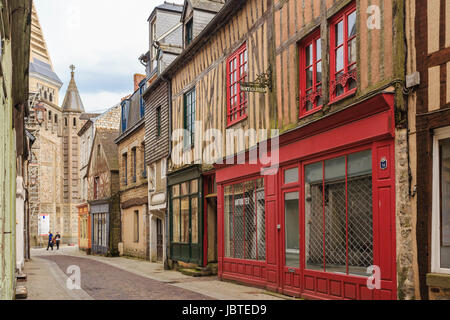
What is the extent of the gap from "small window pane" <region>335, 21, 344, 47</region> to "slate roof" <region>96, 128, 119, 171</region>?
1971 cm

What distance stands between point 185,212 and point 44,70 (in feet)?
195

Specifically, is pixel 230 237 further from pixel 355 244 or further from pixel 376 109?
pixel 376 109

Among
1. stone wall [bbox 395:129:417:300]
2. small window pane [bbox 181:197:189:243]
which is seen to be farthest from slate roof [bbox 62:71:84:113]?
stone wall [bbox 395:129:417:300]

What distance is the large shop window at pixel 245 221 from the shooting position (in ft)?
36.2

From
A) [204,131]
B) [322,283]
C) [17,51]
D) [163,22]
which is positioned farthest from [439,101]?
[163,22]

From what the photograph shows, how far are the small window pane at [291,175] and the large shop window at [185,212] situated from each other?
5.00 meters

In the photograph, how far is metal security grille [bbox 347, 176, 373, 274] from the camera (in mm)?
7551

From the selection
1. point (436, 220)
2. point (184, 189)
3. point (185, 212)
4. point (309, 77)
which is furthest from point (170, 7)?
point (436, 220)

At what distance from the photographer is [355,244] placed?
7840mm

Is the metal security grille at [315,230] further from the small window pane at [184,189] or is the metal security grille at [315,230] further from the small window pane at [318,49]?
the small window pane at [184,189]

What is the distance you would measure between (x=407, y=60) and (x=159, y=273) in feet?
34.5

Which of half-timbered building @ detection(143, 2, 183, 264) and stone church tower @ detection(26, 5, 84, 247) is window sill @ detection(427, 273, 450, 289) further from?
stone church tower @ detection(26, 5, 84, 247)

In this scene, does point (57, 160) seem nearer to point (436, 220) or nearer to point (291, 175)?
point (291, 175)

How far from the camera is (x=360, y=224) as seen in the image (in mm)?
7730
